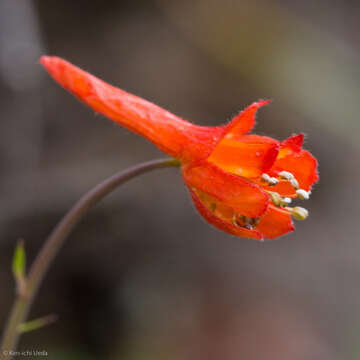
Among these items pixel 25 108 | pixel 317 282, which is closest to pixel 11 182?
pixel 25 108

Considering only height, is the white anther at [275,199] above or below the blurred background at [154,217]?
above

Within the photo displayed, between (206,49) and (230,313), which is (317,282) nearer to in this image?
(230,313)

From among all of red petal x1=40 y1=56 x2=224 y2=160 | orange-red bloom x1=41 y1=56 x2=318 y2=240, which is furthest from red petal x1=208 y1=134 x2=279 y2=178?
red petal x1=40 y1=56 x2=224 y2=160

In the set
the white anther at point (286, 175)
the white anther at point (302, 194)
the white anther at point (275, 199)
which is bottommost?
the white anther at point (275, 199)

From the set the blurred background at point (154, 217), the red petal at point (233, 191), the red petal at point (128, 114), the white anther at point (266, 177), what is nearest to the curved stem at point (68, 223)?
the red petal at point (128, 114)

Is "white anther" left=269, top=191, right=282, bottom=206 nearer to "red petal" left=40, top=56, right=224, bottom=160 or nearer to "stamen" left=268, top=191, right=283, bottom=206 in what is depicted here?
"stamen" left=268, top=191, right=283, bottom=206

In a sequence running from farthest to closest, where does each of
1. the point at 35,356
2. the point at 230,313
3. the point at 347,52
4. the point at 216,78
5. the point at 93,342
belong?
the point at 347,52 < the point at 216,78 < the point at 230,313 < the point at 93,342 < the point at 35,356

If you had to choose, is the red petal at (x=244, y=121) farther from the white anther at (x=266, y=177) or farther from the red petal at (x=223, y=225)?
the red petal at (x=223, y=225)
